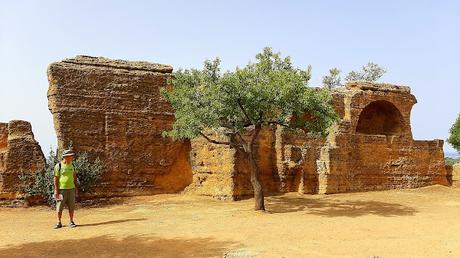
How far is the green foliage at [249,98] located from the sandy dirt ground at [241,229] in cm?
237

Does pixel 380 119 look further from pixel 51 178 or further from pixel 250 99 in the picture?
pixel 51 178

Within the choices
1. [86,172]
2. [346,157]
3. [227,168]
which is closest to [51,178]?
[86,172]

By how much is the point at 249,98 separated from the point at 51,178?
20.8 feet

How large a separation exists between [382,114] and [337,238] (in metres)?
13.4

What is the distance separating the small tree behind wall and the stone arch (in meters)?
8.29

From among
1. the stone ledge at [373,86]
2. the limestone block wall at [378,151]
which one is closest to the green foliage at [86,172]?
the limestone block wall at [378,151]

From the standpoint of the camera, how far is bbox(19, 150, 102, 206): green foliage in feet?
42.1

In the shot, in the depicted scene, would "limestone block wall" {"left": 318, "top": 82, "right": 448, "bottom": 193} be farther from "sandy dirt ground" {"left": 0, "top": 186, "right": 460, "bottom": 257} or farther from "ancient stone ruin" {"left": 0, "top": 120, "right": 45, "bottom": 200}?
"ancient stone ruin" {"left": 0, "top": 120, "right": 45, "bottom": 200}

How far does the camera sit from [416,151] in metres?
18.3

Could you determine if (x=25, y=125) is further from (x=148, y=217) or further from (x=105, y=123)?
(x=148, y=217)

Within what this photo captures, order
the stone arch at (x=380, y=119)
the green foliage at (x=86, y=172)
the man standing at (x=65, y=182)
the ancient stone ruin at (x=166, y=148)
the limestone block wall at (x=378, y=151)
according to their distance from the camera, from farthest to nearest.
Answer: the stone arch at (x=380, y=119), the limestone block wall at (x=378, y=151), the ancient stone ruin at (x=166, y=148), the green foliage at (x=86, y=172), the man standing at (x=65, y=182)

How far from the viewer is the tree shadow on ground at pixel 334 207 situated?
11.7 metres

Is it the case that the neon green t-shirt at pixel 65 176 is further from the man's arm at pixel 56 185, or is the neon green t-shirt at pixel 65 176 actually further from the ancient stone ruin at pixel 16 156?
the ancient stone ruin at pixel 16 156

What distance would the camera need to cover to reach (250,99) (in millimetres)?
11141
